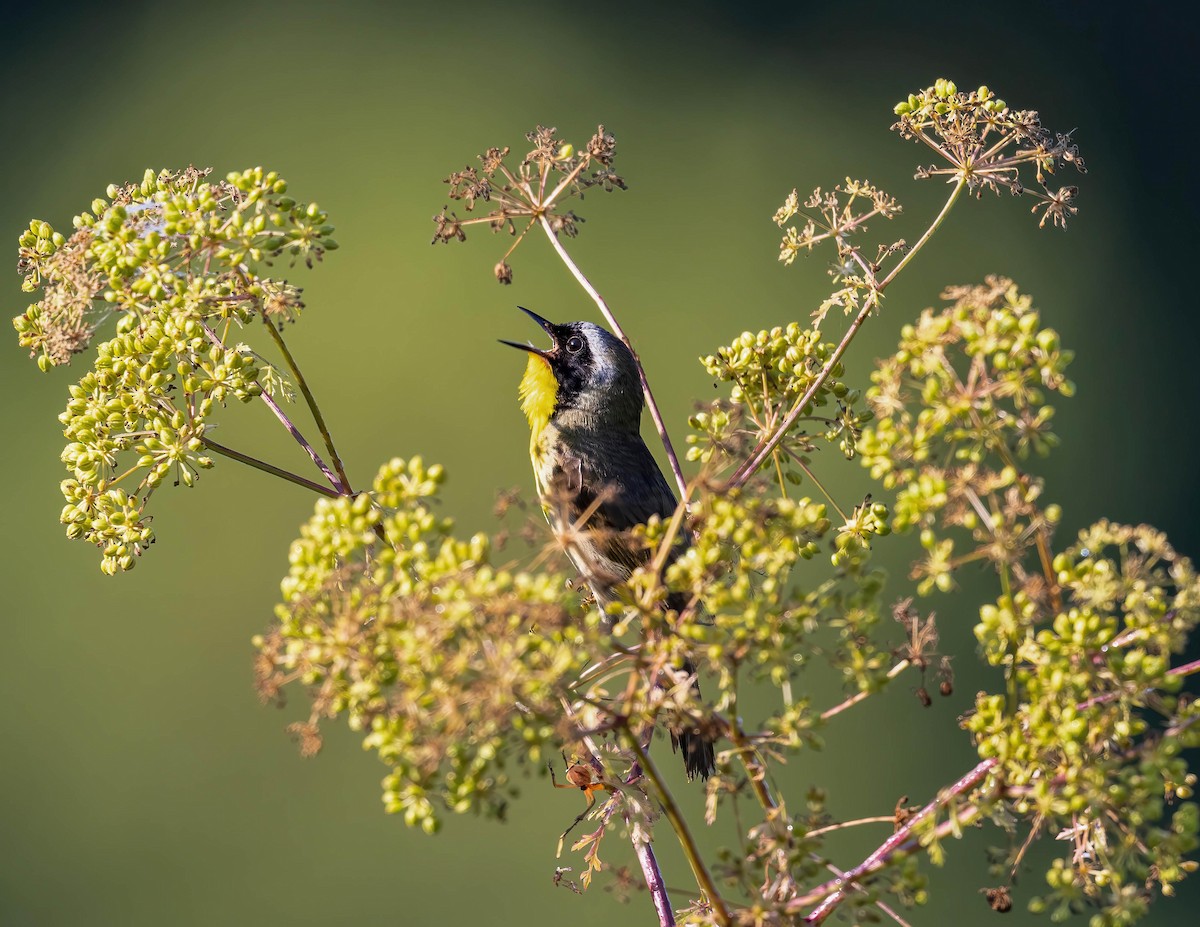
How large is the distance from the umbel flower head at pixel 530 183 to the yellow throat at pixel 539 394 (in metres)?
1.74

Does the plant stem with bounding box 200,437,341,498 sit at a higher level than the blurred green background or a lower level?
lower

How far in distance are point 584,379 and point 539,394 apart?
0.50ft

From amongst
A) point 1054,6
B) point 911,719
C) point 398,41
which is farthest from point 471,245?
point 1054,6

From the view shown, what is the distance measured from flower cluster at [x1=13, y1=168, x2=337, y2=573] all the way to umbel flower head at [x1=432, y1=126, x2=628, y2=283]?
393 mm

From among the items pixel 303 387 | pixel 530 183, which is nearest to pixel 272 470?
pixel 303 387

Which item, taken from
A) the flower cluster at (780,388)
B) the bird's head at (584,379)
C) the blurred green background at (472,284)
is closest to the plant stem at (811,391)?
the flower cluster at (780,388)

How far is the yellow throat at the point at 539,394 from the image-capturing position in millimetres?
3984

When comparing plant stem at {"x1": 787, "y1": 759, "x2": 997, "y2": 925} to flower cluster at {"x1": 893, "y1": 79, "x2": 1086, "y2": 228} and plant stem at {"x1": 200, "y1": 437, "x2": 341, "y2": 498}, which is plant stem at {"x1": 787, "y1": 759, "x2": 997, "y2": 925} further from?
flower cluster at {"x1": 893, "y1": 79, "x2": 1086, "y2": 228}

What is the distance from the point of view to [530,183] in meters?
2.25

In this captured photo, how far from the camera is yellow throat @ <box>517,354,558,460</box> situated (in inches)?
157

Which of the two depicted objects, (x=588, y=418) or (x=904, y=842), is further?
(x=588, y=418)

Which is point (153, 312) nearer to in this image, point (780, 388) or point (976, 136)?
point (780, 388)

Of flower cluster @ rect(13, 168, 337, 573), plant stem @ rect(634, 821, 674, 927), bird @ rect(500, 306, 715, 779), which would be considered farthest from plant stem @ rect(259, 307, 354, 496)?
bird @ rect(500, 306, 715, 779)

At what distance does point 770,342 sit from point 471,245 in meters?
10.8
